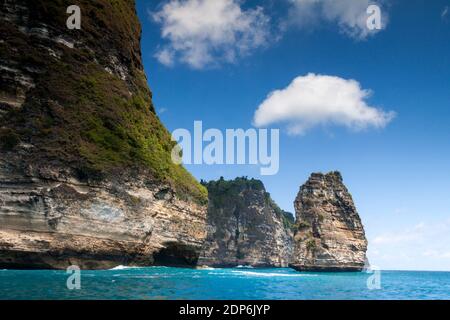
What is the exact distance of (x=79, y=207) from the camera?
152ft

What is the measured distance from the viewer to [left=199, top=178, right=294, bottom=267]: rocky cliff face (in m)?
146

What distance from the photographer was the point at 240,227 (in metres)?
152

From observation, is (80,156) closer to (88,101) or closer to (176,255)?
(88,101)

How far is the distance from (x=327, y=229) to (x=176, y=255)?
41.8 metres

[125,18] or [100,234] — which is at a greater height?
[125,18]

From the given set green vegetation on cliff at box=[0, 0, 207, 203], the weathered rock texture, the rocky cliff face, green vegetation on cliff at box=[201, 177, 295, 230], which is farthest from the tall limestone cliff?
green vegetation on cliff at box=[201, 177, 295, 230]

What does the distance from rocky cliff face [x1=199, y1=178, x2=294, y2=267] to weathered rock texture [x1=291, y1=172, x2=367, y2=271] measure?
52.0m

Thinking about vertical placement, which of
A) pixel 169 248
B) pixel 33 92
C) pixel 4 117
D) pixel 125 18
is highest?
pixel 125 18

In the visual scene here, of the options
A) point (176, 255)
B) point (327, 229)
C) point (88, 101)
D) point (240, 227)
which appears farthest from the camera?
point (240, 227)

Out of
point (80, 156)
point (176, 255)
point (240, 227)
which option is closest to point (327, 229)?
point (176, 255)
